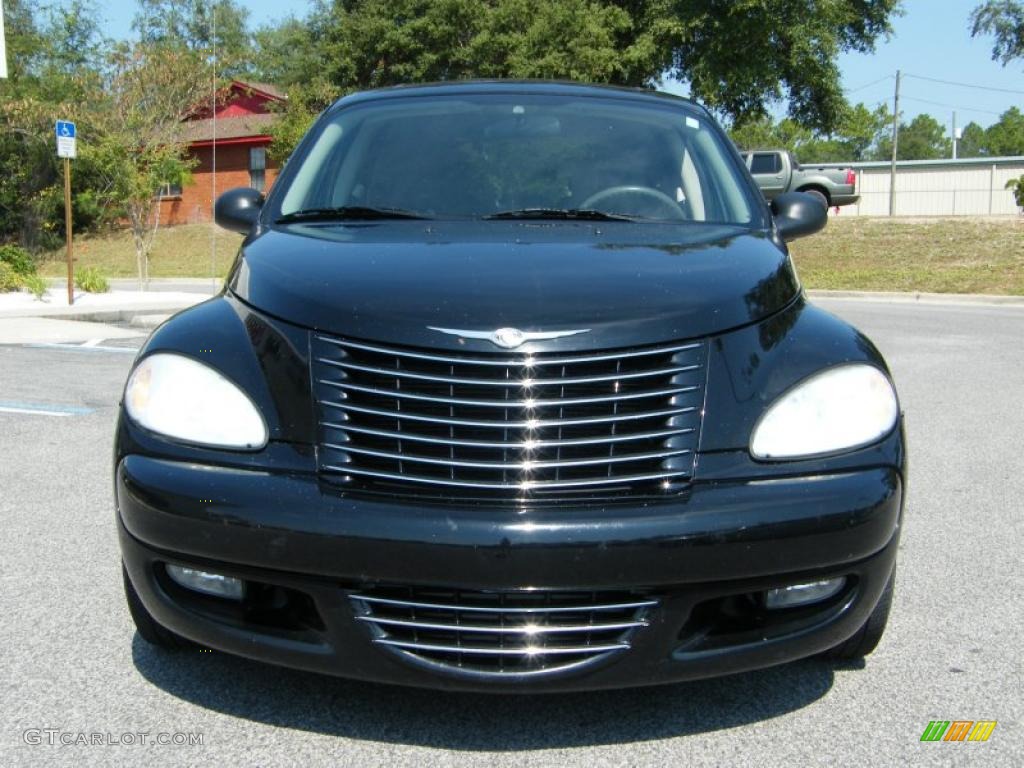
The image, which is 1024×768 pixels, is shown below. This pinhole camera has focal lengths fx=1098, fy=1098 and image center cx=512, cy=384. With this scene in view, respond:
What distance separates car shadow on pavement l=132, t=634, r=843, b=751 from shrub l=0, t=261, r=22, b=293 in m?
16.6

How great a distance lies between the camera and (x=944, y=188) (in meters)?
52.3

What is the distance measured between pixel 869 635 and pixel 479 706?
1.06 m

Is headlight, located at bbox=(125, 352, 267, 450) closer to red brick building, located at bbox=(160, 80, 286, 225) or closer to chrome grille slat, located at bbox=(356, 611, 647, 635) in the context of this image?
chrome grille slat, located at bbox=(356, 611, 647, 635)

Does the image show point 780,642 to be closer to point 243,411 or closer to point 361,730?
point 361,730

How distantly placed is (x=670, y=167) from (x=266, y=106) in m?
40.6

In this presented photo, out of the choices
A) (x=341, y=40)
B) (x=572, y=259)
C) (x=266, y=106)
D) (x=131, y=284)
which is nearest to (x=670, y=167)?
(x=572, y=259)

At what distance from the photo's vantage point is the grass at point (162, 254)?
29.9 m

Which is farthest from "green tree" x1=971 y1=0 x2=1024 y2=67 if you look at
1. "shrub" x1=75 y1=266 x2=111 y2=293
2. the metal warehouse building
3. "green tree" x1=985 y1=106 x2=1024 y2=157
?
"green tree" x1=985 y1=106 x2=1024 y2=157

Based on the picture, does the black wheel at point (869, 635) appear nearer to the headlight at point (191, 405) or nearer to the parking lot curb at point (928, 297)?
the headlight at point (191, 405)

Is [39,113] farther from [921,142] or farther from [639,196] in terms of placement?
[921,142]

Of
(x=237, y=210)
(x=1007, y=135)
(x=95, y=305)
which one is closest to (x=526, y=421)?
(x=237, y=210)

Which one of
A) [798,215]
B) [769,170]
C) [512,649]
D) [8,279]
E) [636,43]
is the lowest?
[8,279]

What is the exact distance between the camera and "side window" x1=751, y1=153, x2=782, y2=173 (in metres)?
29.5

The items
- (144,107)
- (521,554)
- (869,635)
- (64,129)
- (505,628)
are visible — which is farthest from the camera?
(144,107)
